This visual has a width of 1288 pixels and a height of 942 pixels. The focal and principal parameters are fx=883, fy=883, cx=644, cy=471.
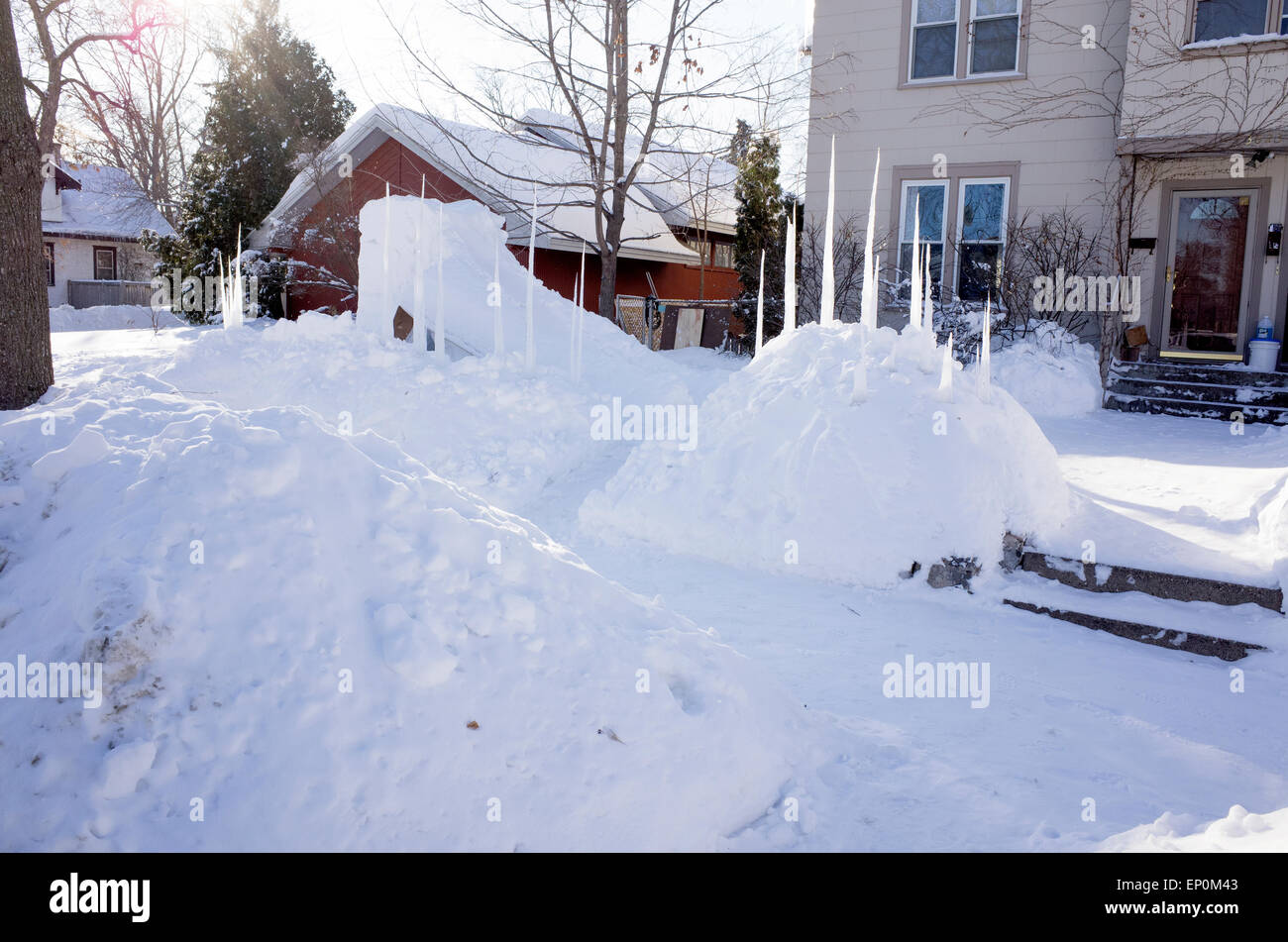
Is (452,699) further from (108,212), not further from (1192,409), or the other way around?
(108,212)

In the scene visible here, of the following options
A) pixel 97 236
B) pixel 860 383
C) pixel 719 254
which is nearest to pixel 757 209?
pixel 719 254

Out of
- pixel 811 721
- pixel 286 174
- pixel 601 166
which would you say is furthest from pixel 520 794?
pixel 286 174

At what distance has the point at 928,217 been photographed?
49.4 ft

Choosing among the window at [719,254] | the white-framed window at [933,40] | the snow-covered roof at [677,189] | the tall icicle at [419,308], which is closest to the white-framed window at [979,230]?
the white-framed window at [933,40]

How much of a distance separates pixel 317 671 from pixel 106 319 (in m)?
25.1

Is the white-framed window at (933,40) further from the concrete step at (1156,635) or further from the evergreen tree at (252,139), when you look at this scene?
the evergreen tree at (252,139)

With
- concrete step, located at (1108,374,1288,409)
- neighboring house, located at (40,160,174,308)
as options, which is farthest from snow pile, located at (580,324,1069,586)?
neighboring house, located at (40,160,174,308)

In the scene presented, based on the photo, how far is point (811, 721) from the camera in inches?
159

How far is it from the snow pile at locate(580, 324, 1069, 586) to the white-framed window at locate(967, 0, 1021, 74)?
375 inches

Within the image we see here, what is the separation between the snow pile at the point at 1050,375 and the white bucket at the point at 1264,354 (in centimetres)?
203

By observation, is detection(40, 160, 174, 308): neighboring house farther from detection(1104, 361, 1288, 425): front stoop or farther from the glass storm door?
the glass storm door
